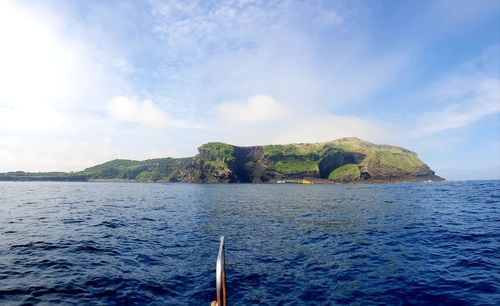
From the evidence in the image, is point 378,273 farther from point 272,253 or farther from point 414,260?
point 272,253

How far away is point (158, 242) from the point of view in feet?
86.1

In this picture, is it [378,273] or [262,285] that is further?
[378,273]

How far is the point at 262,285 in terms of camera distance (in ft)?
Answer: 52.1

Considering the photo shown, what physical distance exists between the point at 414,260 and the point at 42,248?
26.2 metres

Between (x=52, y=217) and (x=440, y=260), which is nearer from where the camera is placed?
(x=440, y=260)

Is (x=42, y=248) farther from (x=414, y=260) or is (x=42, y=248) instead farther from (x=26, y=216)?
(x=414, y=260)

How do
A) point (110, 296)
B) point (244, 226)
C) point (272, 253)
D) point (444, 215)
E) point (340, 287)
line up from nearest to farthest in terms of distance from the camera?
point (110, 296) → point (340, 287) → point (272, 253) → point (244, 226) → point (444, 215)

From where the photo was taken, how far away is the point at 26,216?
4009 cm

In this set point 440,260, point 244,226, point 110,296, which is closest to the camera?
point 110,296

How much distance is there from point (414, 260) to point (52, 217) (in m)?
41.1

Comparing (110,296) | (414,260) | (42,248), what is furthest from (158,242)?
(414,260)

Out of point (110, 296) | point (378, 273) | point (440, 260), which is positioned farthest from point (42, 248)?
point (440, 260)

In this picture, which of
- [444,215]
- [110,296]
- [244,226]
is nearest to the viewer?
[110,296]

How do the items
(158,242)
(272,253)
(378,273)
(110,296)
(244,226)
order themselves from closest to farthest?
(110,296)
(378,273)
(272,253)
(158,242)
(244,226)
